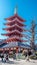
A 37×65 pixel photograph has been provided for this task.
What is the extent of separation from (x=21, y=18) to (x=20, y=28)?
152 inches

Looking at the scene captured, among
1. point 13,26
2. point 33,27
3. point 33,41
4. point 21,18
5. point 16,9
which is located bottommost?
point 33,41

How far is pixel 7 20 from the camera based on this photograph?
45.1 meters

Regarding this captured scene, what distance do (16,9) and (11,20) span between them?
20.0 ft

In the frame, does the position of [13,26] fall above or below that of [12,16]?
below

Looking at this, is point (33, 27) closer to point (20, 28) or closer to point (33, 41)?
point (33, 41)

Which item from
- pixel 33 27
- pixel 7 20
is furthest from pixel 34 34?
pixel 7 20

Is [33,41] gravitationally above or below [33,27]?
→ below

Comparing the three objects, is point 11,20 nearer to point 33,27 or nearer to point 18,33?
point 18,33

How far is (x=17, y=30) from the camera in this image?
4181 cm

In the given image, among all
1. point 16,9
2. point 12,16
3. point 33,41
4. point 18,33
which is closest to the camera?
point 33,41

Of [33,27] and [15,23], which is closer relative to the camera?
[33,27]

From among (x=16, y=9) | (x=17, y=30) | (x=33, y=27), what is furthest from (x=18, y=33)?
(x=33, y=27)

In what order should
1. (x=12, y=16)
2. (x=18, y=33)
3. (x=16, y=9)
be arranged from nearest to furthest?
(x=18, y=33)
(x=12, y=16)
(x=16, y=9)

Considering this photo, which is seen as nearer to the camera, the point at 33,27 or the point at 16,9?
the point at 33,27
